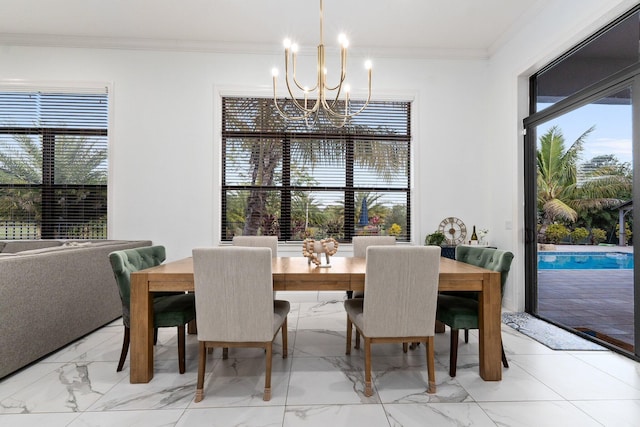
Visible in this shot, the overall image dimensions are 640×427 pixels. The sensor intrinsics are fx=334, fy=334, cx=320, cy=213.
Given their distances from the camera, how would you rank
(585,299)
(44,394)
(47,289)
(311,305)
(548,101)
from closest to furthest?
(44,394) < (47,289) < (585,299) < (548,101) < (311,305)

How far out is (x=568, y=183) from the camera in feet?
9.85

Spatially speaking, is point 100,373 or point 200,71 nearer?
point 100,373

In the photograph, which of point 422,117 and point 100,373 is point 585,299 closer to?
point 422,117

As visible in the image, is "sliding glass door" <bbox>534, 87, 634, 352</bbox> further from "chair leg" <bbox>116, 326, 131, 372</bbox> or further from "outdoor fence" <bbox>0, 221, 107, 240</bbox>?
"outdoor fence" <bbox>0, 221, 107, 240</bbox>

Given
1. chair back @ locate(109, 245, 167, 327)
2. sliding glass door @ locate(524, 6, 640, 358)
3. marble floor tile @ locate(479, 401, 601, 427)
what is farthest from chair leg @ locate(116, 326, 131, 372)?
sliding glass door @ locate(524, 6, 640, 358)

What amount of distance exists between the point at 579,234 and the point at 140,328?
11.3 feet

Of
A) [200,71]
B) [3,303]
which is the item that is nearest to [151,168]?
[200,71]

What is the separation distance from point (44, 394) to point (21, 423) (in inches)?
11.1

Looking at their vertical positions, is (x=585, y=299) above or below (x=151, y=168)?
below

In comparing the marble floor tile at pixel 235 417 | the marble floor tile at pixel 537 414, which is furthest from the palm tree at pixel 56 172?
the marble floor tile at pixel 537 414

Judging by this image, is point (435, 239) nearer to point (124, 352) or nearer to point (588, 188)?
point (588, 188)

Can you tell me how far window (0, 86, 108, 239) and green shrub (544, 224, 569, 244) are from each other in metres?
4.80

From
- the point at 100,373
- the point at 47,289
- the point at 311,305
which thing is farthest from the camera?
the point at 311,305

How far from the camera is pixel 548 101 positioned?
10.7 feet
